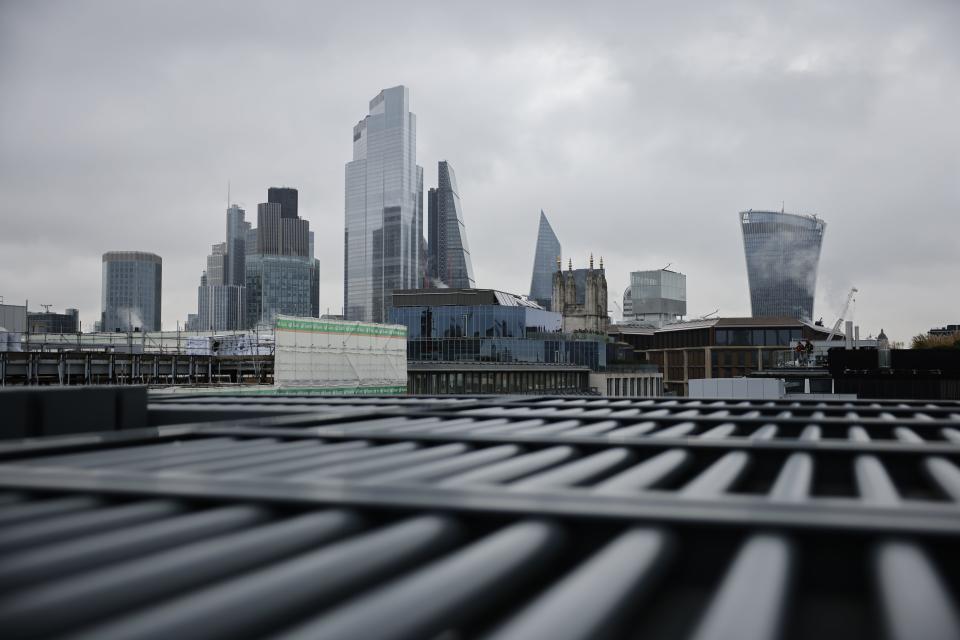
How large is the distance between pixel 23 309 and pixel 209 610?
444ft

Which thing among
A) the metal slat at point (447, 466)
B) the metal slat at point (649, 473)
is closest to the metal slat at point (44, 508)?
the metal slat at point (447, 466)

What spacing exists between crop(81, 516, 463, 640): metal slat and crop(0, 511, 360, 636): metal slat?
15 centimetres

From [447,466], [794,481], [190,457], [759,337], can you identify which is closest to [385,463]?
[447,466]

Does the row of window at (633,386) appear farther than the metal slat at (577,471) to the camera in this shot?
Yes

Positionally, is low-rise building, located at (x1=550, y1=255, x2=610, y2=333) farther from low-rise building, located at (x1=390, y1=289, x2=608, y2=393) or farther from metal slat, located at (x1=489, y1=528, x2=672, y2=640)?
metal slat, located at (x1=489, y1=528, x2=672, y2=640)

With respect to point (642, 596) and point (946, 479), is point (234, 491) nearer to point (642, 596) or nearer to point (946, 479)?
point (642, 596)

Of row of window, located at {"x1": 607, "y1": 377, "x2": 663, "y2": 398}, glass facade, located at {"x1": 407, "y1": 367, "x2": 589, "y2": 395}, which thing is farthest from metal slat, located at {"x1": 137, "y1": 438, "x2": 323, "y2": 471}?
row of window, located at {"x1": 607, "y1": 377, "x2": 663, "y2": 398}

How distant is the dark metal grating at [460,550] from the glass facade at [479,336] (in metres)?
105

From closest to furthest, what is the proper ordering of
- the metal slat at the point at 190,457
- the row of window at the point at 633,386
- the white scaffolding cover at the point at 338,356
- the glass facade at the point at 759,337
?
the metal slat at the point at 190,457 → the white scaffolding cover at the point at 338,356 → the row of window at the point at 633,386 → the glass facade at the point at 759,337

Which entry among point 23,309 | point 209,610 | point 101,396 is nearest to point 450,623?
point 209,610

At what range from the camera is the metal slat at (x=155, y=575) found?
2.41 metres

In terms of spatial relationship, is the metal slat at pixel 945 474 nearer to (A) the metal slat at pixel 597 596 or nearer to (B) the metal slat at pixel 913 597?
(B) the metal slat at pixel 913 597

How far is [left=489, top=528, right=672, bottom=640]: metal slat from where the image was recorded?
2.30 m

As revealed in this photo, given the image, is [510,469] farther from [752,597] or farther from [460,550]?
[752,597]
